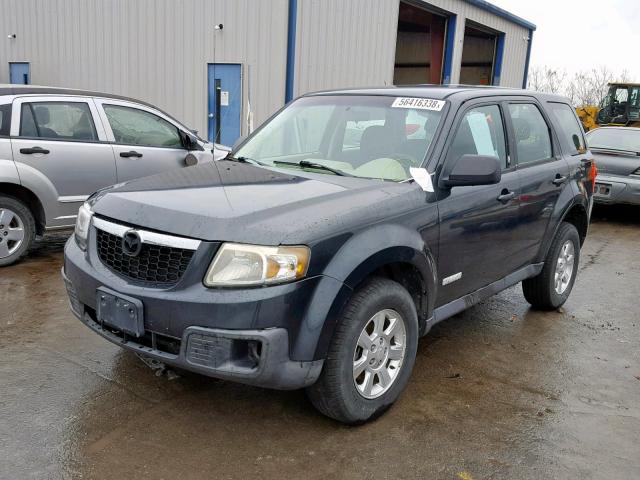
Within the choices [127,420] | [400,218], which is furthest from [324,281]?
[127,420]

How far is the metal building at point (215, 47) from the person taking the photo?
1263 cm

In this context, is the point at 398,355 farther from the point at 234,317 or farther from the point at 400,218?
the point at 234,317

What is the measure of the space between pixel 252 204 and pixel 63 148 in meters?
3.90

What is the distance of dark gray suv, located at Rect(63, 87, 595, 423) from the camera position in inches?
107

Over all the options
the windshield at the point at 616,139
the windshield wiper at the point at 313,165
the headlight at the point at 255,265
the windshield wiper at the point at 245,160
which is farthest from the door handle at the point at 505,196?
the windshield at the point at 616,139

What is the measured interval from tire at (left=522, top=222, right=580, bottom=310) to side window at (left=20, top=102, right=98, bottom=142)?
180 inches

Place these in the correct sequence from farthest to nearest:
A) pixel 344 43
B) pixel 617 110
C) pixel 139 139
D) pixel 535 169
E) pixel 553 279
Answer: pixel 617 110, pixel 344 43, pixel 139 139, pixel 553 279, pixel 535 169

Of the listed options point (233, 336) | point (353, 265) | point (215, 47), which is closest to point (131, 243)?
point (233, 336)

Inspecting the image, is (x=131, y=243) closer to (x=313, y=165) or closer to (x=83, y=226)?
(x=83, y=226)

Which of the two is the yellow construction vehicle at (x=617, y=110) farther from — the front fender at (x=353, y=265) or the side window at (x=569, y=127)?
the front fender at (x=353, y=265)

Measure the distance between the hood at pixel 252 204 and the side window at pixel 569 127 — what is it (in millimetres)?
2274

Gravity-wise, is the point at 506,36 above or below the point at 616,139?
above

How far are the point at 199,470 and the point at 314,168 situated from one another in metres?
1.87

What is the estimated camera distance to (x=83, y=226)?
135 inches
